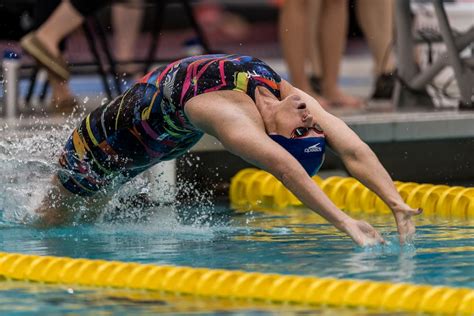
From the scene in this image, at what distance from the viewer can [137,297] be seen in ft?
13.3

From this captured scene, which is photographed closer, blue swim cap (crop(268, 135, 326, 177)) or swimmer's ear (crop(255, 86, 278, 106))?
blue swim cap (crop(268, 135, 326, 177))

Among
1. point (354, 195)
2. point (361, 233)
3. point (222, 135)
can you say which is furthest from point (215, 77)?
point (354, 195)

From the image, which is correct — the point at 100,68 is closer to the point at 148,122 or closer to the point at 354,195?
the point at 354,195

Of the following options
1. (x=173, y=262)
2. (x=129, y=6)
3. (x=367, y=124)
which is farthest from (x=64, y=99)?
(x=173, y=262)

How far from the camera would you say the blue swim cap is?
464cm

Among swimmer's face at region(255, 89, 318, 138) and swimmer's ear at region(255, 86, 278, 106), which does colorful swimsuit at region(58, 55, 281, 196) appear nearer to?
swimmer's ear at region(255, 86, 278, 106)

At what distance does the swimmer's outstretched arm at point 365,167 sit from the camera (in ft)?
15.5

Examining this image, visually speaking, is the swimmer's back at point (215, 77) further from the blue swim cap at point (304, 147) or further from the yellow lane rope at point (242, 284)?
the yellow lane rope at point (242, 284)

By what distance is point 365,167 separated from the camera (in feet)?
15.8

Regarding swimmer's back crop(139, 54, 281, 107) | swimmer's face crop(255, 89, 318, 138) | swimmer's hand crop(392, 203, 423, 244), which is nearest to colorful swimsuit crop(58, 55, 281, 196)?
swimmer's back crop(139, 54, 281, 107)

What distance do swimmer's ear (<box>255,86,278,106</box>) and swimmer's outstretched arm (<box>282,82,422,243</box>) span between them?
0.09 meters

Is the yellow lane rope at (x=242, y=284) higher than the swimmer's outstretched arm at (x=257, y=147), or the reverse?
the swimmer's outstretched arm at (x=257, y=147)

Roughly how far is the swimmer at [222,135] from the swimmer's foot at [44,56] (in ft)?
5.48

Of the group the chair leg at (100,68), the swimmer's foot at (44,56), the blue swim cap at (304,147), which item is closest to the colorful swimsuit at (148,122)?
the blue swim cap at (304,147)
